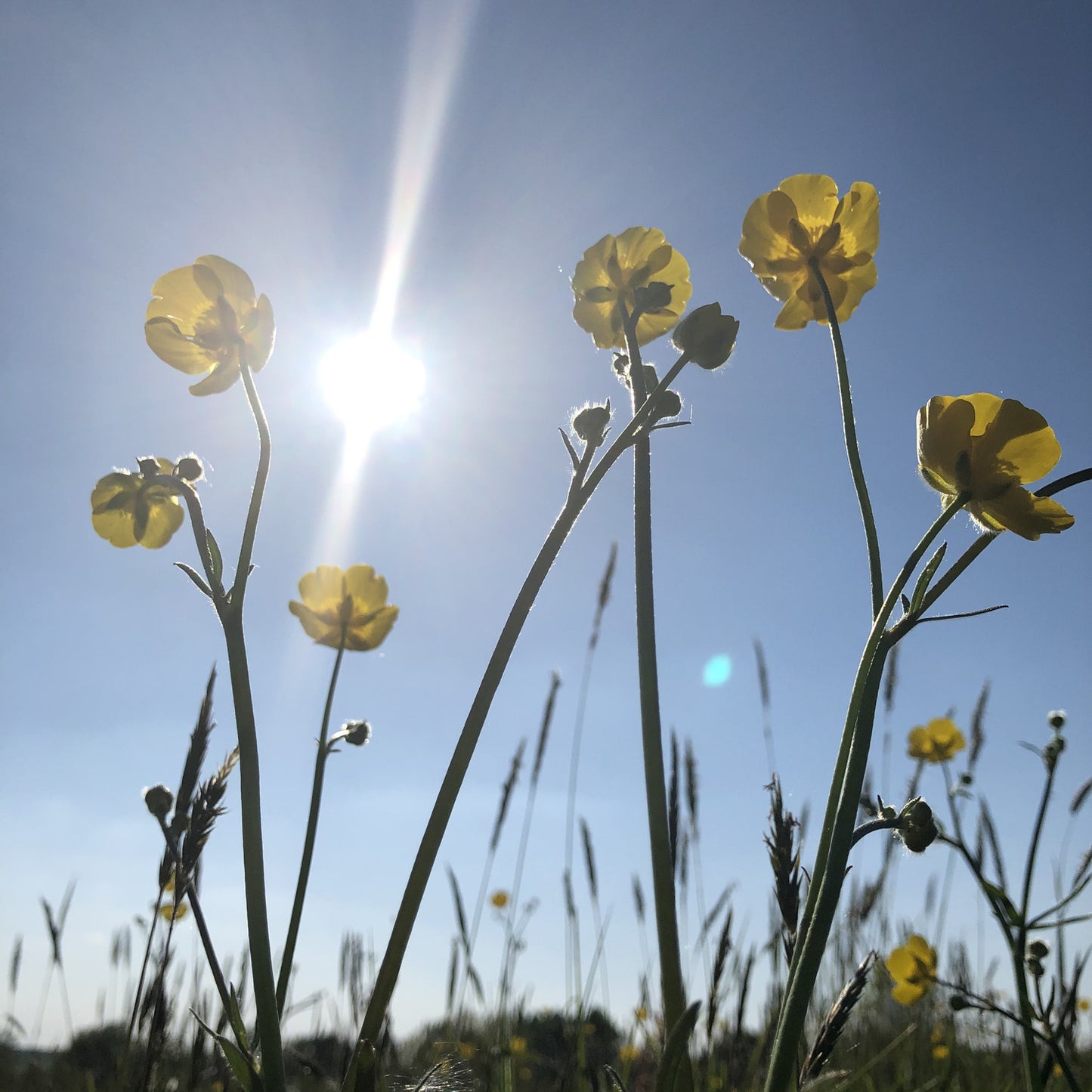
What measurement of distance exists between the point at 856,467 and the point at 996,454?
265 mm

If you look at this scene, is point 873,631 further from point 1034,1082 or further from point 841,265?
point 1034,1082

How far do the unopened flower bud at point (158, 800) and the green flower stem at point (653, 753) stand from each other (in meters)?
1.12

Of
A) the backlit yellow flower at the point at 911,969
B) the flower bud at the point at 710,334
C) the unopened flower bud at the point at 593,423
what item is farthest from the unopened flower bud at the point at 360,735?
the backlit yellow flower at the point at 911,969

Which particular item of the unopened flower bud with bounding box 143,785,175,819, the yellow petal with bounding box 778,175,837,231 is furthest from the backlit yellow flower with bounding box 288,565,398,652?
the yellow petal with bounding box 778,175,837,231

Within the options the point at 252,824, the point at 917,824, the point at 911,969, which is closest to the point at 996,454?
the point at 917,824

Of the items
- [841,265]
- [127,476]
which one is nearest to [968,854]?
[841,265]

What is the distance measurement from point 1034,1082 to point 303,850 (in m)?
1.58

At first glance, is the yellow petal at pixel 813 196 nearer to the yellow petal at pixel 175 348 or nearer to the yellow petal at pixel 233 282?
the yellow petal at pixel 233 282

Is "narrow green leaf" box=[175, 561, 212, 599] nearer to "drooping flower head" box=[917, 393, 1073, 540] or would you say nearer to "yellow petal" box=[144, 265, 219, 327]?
"yellow petal" box=[144, 265, 219, 327]

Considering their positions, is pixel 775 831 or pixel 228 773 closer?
pixel 775 831

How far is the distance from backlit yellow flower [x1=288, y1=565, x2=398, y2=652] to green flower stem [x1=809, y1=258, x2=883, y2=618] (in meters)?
1.52

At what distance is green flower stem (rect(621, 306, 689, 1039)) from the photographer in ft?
3.32

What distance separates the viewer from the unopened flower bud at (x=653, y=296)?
5.30 feet

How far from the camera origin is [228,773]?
1.65 meters
